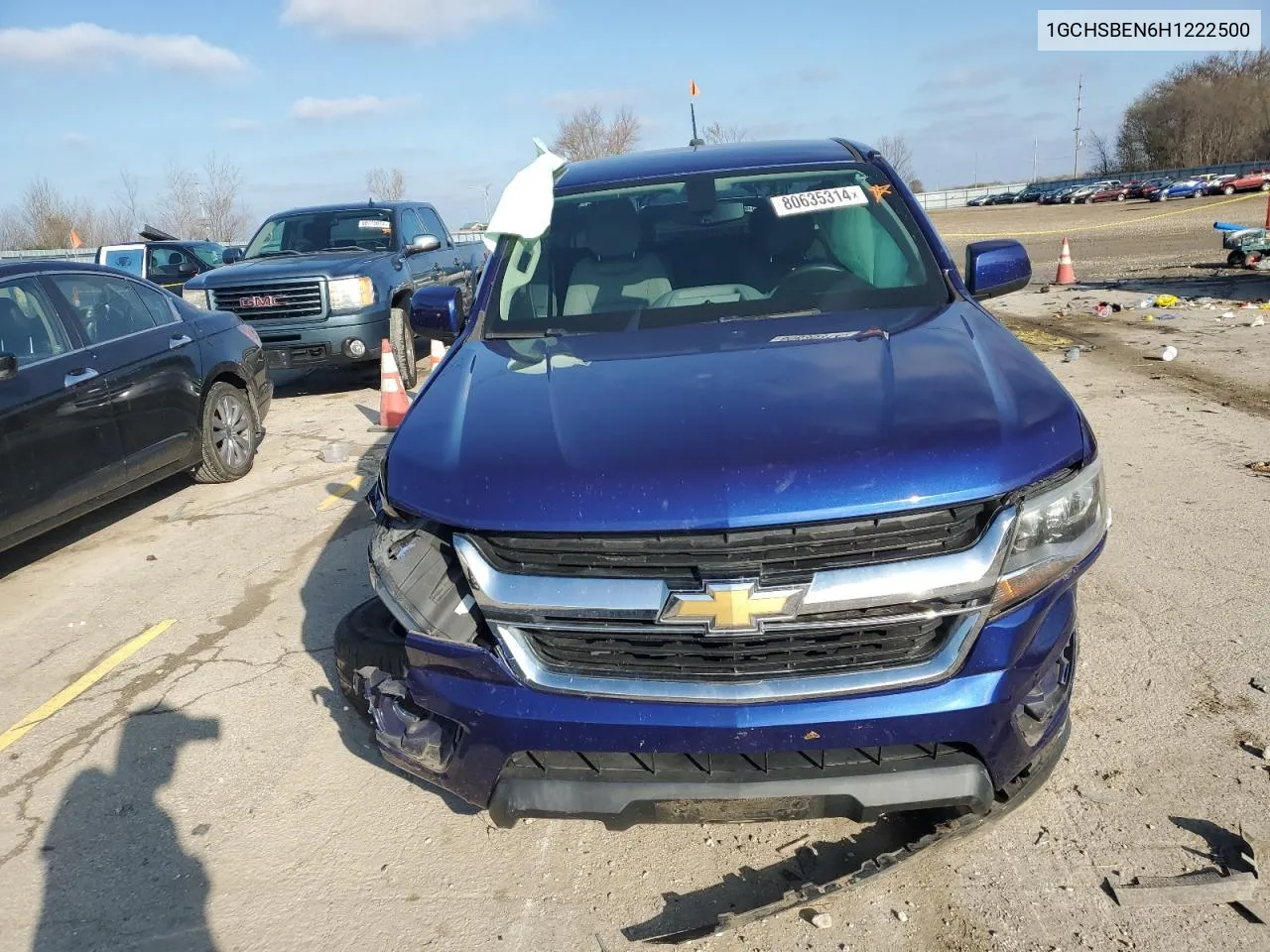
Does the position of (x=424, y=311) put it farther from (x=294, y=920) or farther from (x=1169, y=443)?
(x=1169, y=443)

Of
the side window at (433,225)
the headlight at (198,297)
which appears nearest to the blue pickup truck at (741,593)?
the headlight at (198,297)

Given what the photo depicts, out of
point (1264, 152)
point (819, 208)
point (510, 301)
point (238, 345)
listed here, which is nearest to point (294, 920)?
point (510, 301)

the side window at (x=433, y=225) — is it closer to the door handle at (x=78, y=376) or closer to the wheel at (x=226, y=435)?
the wheel at (x=226, y=435)

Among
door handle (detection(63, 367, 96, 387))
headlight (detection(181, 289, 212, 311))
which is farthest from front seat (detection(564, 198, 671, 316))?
headlight (detection(181, 289, 212, 311))

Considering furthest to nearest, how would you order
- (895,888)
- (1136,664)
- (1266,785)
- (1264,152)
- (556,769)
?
(1264,152)
(1136,664)
(1266,785)
(895,888)
(556,769)

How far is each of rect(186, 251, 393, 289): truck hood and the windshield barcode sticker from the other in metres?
6.66

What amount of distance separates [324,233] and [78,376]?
19.1 feet

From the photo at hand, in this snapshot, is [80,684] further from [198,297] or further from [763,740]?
[198,297]

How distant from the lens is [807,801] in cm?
219

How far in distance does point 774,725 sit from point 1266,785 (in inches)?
66.4

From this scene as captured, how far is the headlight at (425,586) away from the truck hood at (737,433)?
4.5 inches

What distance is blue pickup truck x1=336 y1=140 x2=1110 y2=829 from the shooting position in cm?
211

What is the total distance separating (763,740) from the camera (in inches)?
83.7

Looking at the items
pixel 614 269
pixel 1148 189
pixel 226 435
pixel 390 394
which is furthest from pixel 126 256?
pixel 1148 189
